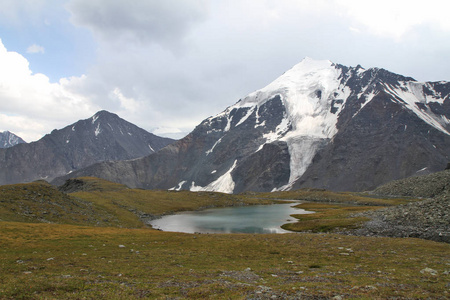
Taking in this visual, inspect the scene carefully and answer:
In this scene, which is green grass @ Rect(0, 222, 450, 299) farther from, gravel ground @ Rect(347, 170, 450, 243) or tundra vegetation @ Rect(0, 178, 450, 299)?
gravel ground @ Rect(347, 170, 450, 243)

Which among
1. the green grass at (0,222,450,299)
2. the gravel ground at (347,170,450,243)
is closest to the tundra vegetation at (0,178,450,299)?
the green grass at (0,222,450,299)

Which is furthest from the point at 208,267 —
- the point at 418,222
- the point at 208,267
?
the point at 418,222

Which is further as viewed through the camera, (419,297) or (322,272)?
(322,272)

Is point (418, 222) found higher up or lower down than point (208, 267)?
higher up

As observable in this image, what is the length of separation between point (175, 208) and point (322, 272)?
104692 mm

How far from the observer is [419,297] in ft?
53.9

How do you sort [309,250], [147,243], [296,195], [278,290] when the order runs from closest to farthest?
1. [278,290]
2. [309,250]
3. [147,243]
4. [296,195]

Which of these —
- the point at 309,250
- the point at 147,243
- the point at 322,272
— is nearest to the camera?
the point at 322,272

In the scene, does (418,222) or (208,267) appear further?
(418,222)

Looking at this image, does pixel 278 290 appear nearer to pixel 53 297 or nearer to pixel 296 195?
pixel 53 297

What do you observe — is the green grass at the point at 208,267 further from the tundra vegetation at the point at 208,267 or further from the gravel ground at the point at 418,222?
the gravel ground at the point at 418,222

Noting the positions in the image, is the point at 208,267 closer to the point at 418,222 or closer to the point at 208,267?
the point at 208,267

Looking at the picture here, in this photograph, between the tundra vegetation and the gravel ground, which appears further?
the gravel ground

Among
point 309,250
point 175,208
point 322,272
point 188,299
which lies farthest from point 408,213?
point 175,208
